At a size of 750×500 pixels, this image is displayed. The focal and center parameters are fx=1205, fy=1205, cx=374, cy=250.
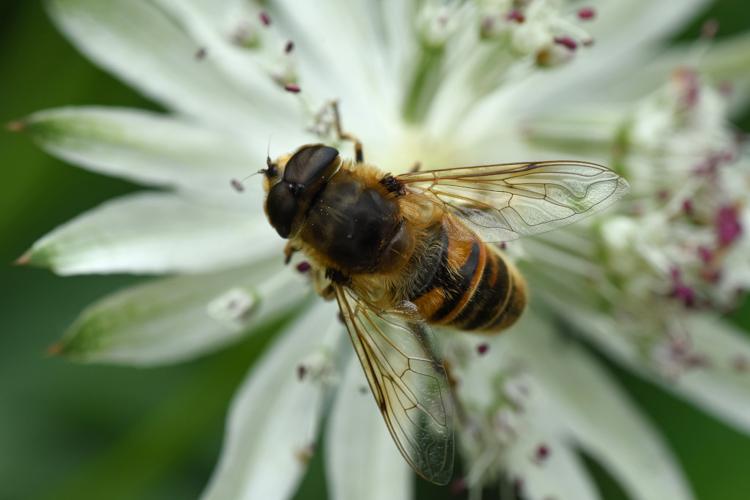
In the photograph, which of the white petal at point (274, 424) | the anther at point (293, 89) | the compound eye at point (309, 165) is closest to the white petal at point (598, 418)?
the white petal at point (274, 424)

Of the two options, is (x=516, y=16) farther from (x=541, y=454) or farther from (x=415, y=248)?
(x=541, y=454)

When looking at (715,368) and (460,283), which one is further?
(715,368)

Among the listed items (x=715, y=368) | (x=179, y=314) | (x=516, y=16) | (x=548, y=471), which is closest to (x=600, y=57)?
(x=516, y=16)

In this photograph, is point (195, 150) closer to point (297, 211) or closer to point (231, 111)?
point (231, 111)

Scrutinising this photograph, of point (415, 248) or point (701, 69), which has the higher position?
point (701, 69)

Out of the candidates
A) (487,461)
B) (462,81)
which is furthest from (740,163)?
(487,461)

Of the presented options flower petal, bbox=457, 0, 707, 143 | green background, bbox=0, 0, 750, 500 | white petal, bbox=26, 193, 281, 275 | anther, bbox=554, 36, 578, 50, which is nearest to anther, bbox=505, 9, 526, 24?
anther, bbox=554, 36, 578, 50
